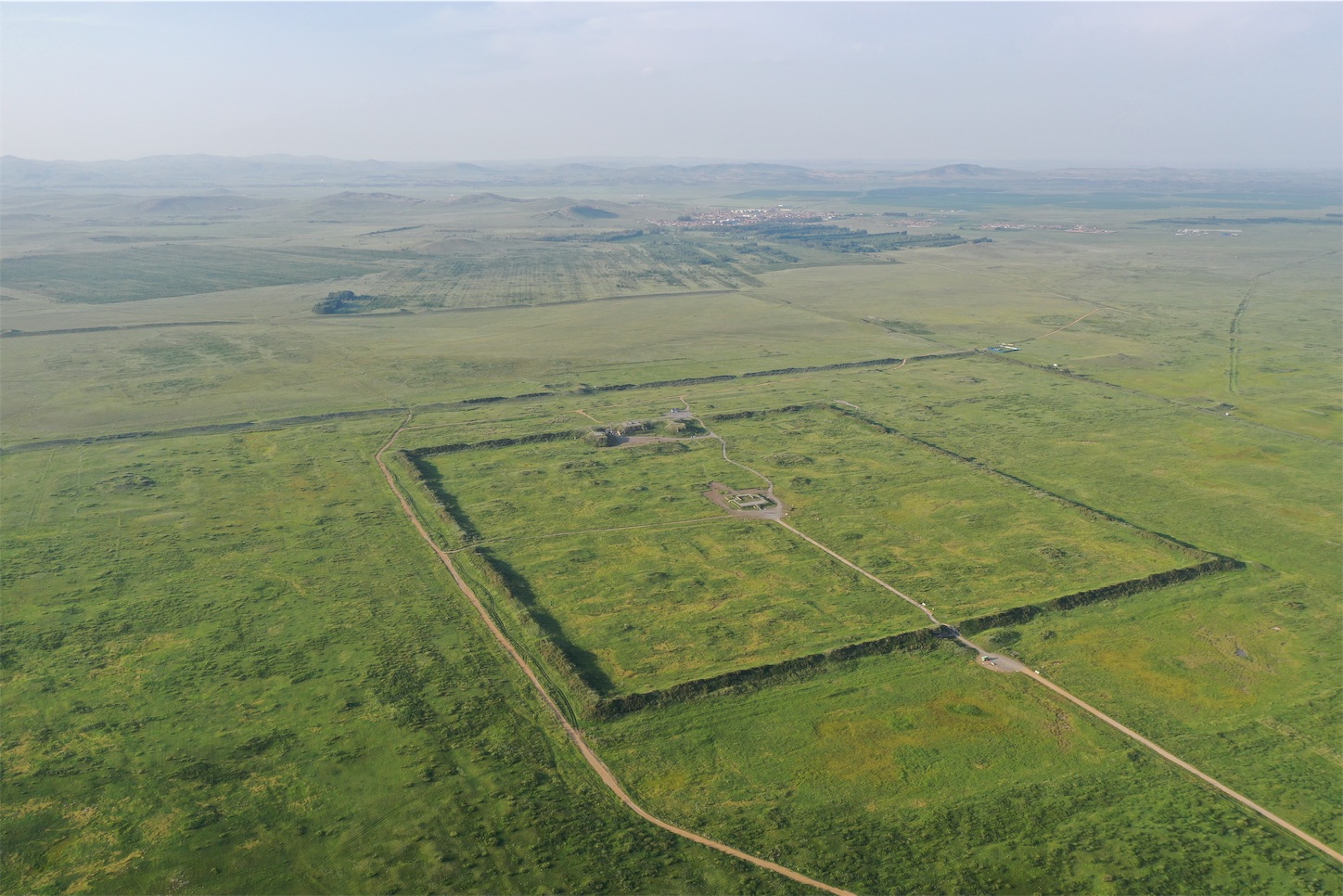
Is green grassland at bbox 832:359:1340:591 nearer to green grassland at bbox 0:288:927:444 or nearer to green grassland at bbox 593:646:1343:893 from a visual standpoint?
green grassland at bbox 0:288:927:444

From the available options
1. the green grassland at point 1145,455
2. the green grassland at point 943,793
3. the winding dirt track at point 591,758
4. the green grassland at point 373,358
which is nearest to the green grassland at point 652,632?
the green grassland at point 943,793

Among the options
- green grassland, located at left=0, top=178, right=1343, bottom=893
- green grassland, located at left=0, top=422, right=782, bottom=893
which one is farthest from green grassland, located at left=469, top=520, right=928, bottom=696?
green grassland, located at left=0, top=422, right=782, bottom=893

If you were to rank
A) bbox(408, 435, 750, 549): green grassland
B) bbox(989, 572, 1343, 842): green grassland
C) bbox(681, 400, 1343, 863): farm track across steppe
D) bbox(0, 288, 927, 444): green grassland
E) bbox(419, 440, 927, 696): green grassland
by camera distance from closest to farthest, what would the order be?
1. bbox(681, 400, 1343, 863): farm track across steppe
2. bbox(989, 572, 1343, 842): green grassland
3. bbox(419, 440, 927, 696): green grassland
4. bbox(408, 435, 750, 549): green grassland
5. bbox(0, 288, 927, 444): green grassland

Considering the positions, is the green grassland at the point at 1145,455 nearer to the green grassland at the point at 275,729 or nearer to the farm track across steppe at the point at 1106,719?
the farm track across steppe at the point at 1106,719

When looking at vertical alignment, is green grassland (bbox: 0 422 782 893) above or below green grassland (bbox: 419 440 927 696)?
below

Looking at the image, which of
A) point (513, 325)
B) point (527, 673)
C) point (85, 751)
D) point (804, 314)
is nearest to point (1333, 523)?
point (527, 673)
